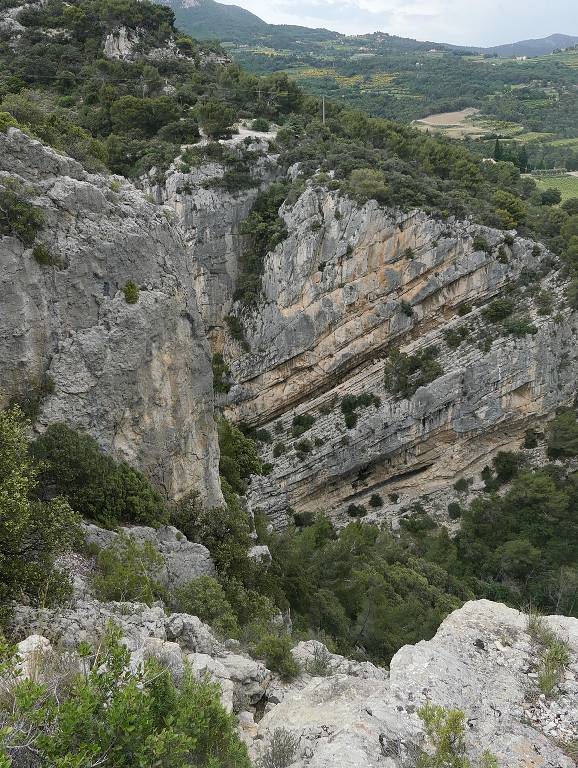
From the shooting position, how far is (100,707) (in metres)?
4.98

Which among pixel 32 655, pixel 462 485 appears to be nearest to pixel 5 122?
pixel 32 655

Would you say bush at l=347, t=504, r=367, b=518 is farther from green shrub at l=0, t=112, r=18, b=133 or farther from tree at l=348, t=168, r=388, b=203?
green shrub at l=0, t=112, r=18, b=133

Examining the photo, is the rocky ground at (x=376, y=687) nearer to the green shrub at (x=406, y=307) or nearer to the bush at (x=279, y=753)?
the bush at (x=279, y=753)

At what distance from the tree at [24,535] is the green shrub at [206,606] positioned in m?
3.00

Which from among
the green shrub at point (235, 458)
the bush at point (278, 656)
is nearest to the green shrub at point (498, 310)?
the green shrub at point (235, 458)

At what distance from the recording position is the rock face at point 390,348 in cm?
3228

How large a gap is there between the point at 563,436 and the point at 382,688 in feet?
87.5

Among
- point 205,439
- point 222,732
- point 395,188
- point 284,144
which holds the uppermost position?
point 284,144

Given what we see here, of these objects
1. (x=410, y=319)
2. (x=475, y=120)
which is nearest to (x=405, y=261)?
(x=410, y=319)

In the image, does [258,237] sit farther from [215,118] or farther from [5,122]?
[5,122]

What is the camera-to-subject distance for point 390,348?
34.3 m

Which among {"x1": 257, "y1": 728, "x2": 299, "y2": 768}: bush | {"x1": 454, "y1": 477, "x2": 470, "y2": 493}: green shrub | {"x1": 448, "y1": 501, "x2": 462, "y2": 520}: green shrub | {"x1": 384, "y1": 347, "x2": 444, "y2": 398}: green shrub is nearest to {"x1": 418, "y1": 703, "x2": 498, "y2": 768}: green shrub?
{"x1": 257, "y1": 728, "x2": 299, "y2": 768}: bush

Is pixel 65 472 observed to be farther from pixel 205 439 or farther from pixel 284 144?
pixel 284 144

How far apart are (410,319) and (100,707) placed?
30.9 m
